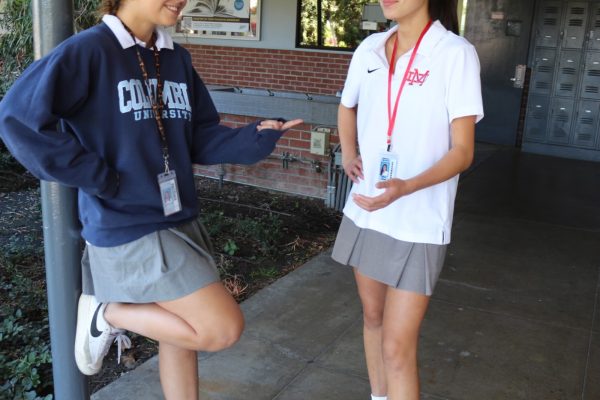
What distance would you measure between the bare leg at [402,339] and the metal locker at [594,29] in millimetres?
8465

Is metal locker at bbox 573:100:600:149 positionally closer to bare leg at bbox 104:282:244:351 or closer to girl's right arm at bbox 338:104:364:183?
girl's right arm at bbox 338:104:364:183

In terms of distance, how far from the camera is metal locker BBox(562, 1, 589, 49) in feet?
30.5

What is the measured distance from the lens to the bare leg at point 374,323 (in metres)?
2.42

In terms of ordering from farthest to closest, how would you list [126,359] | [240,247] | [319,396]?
[240,247]
[126,359]
[319,396]

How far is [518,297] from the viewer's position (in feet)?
14.3

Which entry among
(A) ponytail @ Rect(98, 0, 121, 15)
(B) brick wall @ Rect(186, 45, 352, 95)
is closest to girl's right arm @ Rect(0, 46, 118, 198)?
(A) ponytail @ Rect(98, 0, 121, 15)

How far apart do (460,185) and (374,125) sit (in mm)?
5550

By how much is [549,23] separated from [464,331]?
7344 mm

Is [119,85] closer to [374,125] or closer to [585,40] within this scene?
[374,125]

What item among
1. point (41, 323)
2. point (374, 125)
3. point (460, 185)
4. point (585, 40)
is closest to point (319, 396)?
point (374, 125)

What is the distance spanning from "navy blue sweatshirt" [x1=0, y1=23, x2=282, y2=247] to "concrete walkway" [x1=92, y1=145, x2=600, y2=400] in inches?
52.8

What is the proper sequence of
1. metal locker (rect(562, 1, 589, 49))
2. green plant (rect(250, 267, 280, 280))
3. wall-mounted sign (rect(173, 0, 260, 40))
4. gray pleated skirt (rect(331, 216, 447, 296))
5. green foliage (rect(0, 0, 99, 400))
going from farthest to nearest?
wall-mounted sign (rect(173, 0, 260, 40)) < metal locker (rect(562, 1, 589, 49)) < green plant (rect(250, 267, 280, 280)) < green foliage (rect(0, 0, 99, 400)) < gray pleated skirt (rect(331, 216, 447, 296))

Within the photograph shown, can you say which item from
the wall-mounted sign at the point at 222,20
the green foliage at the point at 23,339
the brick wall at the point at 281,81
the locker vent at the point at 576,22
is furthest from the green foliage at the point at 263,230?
the locker vent at the point at 576,22

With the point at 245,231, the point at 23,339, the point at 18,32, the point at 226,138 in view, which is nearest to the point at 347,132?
the point at 226,138
